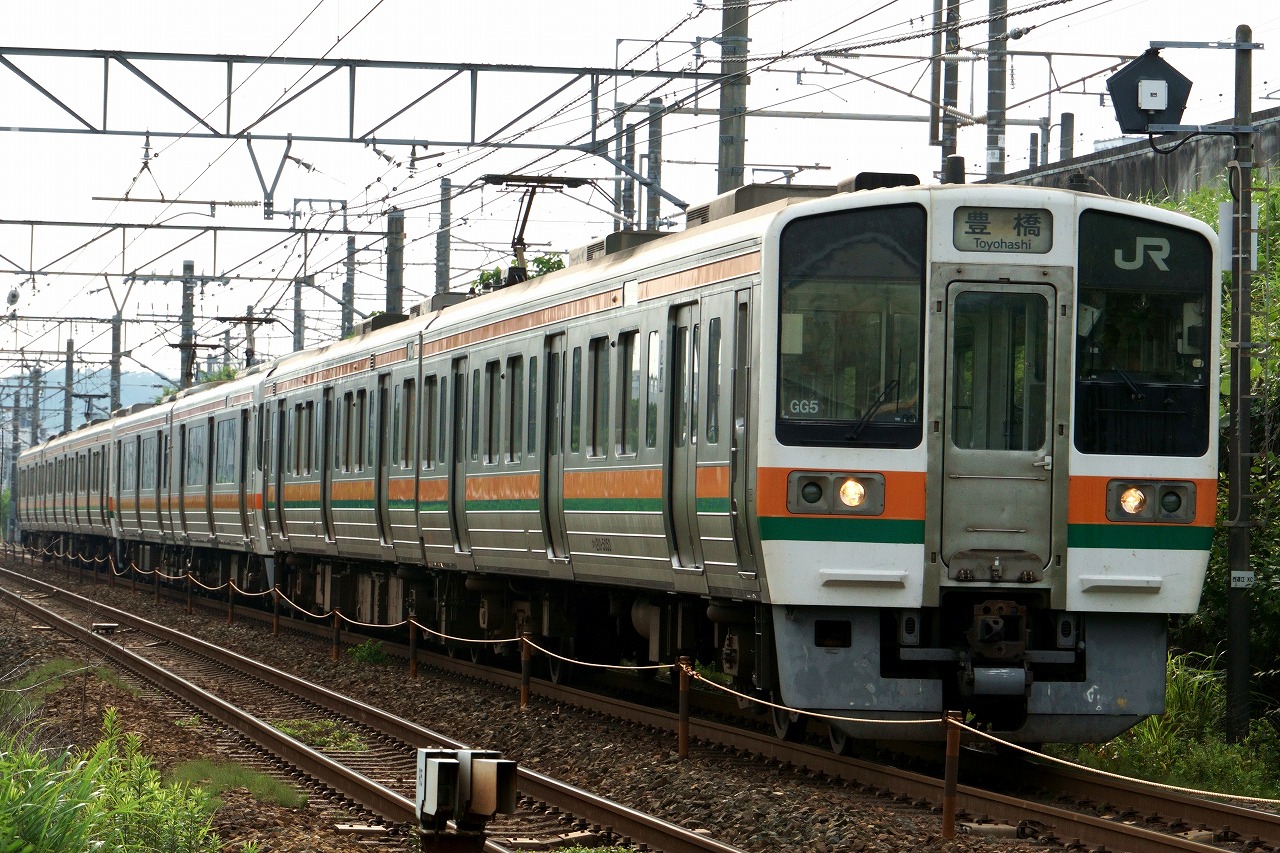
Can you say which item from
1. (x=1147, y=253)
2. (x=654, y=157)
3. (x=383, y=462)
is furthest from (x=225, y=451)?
(x=1147, y=253)

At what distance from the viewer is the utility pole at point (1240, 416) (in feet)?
36.4

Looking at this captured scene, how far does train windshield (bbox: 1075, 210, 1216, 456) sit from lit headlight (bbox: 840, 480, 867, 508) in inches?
46.3

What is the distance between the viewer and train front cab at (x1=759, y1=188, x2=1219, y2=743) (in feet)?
32.3

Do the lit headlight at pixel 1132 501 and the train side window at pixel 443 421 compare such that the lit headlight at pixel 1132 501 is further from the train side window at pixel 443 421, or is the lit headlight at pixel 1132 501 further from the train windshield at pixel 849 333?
the train side window at pixel 443 421

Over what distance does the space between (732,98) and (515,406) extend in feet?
14.2

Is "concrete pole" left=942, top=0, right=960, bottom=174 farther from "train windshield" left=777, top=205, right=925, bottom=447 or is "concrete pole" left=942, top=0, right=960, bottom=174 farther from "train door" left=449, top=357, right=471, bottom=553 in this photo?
"train windshield" left=777, top=205, right=925, bottom=447

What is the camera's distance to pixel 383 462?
731 inches

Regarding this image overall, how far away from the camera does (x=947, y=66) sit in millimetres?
21516

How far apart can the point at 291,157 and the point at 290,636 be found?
5.67 m

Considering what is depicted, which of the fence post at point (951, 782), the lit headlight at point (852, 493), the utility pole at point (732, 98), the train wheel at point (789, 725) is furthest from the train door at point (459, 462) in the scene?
the fence post at point (951, 782)

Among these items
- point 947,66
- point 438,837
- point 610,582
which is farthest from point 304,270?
point 438,837

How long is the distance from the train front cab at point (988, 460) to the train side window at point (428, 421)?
7.44 metres

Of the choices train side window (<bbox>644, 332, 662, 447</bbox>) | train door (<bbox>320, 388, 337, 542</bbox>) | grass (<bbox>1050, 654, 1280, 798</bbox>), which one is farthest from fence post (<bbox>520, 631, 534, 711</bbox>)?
train door (<bbox>320, 388, 337, 542</bbox>)

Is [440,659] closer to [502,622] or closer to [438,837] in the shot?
[502,622]
